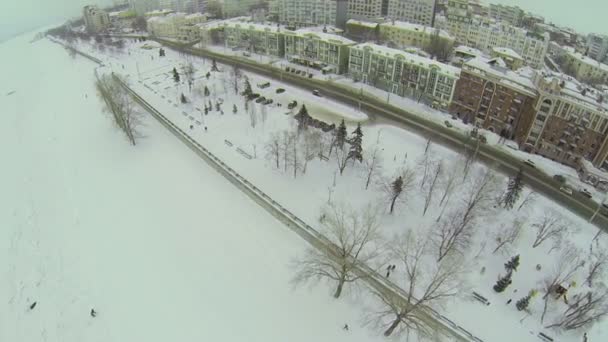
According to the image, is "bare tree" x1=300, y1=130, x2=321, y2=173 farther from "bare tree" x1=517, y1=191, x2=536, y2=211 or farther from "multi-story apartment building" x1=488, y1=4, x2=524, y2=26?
"multi-story apartment building" x1=488, y1=4, x2=524, y2=26

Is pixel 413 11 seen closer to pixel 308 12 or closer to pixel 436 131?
Result: pixel 308 12

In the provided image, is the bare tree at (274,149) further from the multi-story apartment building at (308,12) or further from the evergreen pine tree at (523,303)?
the multi-story apartment building at (308,12)

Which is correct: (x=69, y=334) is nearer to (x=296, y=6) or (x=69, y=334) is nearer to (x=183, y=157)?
(x=183, y=157)

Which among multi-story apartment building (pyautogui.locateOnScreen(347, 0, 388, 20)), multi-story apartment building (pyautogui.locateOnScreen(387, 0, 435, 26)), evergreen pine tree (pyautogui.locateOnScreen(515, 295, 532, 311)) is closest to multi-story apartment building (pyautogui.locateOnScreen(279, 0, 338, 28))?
multi-story apartment building (pyautogui.locateOnScreen(347, 0, 388, 20))

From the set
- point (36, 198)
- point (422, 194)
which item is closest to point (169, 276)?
point (36, 198)

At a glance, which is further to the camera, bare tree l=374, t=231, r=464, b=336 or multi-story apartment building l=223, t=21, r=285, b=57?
multi-story apartment building l=223, t=21, r=285, b=57

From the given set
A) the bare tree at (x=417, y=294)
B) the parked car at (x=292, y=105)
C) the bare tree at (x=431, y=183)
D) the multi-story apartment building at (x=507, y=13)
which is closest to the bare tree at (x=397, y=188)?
the bare tree at (x=431, y=183)

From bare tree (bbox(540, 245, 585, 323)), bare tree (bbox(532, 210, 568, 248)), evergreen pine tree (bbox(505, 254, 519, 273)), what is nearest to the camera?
bare tree (bbox(540, 245, 585, 323))
